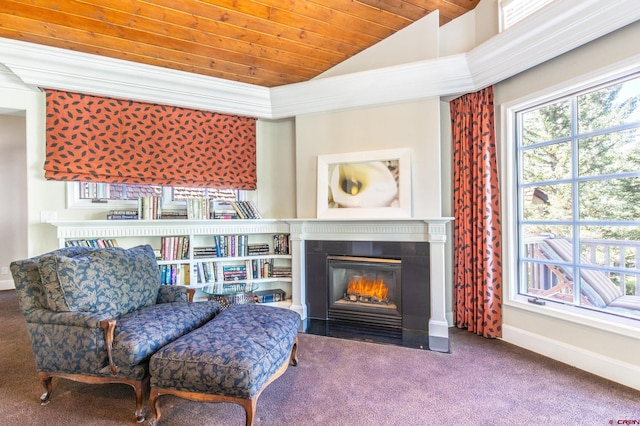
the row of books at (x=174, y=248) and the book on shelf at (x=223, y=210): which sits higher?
the book on shelf at (x=223, y=210)

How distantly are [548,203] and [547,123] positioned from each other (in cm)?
70

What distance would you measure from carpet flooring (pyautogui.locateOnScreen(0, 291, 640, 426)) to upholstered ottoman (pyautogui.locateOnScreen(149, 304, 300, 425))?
24 cm

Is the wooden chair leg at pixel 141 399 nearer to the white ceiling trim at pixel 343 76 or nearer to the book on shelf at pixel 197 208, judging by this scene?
the book on shelf at pixel 197 208

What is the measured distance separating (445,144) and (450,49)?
0.97 metres

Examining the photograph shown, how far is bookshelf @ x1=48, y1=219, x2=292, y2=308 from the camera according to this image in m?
3.06

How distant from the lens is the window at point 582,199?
7.17ft

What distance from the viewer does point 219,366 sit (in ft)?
5.16

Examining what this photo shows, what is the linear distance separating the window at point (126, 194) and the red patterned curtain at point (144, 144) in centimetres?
15

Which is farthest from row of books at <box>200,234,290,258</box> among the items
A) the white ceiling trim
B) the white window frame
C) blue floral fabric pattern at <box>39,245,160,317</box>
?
the white window frame

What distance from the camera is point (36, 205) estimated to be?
2.97m

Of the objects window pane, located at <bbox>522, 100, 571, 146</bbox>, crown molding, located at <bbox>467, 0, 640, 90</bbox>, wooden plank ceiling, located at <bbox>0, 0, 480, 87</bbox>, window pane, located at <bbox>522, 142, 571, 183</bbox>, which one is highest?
wooden plank ceiling, located at <bbox>0, 0, 480, 87</bbox>

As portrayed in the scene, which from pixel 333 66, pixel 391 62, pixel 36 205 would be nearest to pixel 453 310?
pixel 391 62

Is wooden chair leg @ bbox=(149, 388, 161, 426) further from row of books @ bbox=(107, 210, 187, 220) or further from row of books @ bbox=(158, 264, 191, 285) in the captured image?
row of books @ bbox=(107, 210, 187, 220)

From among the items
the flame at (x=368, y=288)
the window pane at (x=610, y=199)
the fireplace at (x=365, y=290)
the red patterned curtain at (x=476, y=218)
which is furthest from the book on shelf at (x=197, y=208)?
the window pane at (x=610, y=199)
